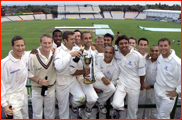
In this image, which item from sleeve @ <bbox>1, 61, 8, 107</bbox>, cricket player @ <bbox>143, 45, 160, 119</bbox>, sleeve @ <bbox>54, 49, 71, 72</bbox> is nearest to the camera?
sleeve @ <bbox>1, 61, 8, 107</bbox>

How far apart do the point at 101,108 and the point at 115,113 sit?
601 mm

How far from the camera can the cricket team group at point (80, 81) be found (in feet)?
9.42

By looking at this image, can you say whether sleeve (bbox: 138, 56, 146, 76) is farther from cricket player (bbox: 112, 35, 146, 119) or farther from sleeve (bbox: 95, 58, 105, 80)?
sleeve (bbox: 95, 58, 105, 80)

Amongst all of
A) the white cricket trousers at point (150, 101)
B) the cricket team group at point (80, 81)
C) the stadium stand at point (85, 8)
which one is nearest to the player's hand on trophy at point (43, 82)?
the cricket team group at point (80, 81)

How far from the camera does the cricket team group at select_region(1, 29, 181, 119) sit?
9.42ft

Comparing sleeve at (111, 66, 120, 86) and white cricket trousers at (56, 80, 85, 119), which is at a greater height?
sleeve at (111, 66, 120, 86)

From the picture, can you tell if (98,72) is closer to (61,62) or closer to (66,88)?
(66,88)

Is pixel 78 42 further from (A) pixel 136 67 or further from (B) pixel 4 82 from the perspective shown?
(B) pixel 4 82

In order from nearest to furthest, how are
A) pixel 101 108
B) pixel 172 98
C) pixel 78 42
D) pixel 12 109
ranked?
1. pixel 12 109
2. pixel 172 98
3. pixel 101 108
4. pixel 78 42

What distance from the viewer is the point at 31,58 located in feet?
10.2

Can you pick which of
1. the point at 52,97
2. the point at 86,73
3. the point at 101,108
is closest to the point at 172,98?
the point at 101,108

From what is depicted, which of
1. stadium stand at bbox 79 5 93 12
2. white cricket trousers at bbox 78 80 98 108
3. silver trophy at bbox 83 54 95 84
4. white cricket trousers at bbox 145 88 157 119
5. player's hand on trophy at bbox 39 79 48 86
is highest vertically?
stadium stand at bbox 79 5 93 12

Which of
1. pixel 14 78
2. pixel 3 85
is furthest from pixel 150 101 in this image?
pixel 3 85

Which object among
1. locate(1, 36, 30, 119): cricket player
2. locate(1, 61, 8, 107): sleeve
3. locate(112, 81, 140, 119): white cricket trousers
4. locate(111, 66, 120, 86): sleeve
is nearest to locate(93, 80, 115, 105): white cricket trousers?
locate(112, 81, 140, 119): white cricket trousers
